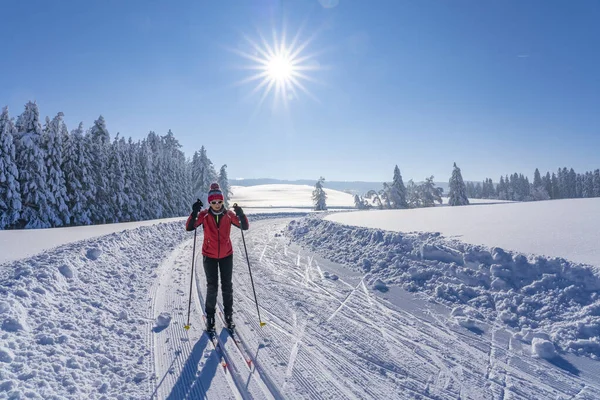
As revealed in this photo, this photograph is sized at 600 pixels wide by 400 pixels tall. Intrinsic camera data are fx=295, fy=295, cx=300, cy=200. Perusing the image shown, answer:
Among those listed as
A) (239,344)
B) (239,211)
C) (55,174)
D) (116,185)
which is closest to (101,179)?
(116,185)

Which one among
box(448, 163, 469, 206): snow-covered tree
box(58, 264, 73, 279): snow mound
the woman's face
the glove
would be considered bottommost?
box(58, 264, 73, 279): snow mound

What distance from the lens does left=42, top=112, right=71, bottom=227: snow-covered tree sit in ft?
88.1

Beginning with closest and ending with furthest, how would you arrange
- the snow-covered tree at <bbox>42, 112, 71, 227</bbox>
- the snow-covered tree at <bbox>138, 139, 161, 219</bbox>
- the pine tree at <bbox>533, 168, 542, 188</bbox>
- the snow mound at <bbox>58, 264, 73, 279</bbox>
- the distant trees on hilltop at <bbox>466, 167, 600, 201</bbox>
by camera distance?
the snow mound at <bbox>58, 264, 73, 279</bbox>, the snow-covered tree at <bbox>42, 112, 71, 227</bbox>, the snow-covered tree at <bbox>138, 139, 161, 219</bbox>, the distant trees on hilltop at <bbox>466, 167, 600, 201</bbox>, the pine tree at <bbox>533, 168, 542, 188</bbox>

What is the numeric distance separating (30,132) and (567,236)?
120 feet

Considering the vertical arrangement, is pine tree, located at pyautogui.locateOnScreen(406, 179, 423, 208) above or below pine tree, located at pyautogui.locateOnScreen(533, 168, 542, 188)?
below

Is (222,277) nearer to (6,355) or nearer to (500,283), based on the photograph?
(6,355)

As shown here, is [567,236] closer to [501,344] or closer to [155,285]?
[501,344]

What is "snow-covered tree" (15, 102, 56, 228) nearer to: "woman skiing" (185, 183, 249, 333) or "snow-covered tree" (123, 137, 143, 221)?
"snow-covered tree" (123, 137, 143, 221)

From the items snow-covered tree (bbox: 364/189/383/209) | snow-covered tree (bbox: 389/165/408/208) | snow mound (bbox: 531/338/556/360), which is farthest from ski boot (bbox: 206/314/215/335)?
snow-covered tree (bbox: 364/189/383/209)

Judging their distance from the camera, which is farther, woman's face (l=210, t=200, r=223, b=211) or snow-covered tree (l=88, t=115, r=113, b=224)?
snow-covered tree (l=88, t=115, r=113, b=224)

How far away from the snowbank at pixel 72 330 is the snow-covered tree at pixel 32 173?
77.6 feet

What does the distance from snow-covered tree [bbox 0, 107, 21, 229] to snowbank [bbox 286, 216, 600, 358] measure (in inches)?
1149

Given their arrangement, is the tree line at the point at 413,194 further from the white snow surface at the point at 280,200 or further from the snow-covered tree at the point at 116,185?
the snow-covered tree at the point at 116,185

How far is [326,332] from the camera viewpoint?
17.1ft
